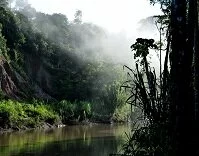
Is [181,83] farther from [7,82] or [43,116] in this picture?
[7,82]

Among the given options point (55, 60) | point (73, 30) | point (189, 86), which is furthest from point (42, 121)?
point (73, 30)

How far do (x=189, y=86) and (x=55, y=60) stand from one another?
162ft

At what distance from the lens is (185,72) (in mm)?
6215

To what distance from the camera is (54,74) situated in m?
52.9

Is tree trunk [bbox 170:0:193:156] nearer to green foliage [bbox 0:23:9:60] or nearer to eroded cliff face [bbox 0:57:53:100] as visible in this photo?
eroded cliff face [bbox 0:57:53:100]

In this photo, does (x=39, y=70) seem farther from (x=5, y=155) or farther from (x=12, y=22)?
(x=5, y=155)

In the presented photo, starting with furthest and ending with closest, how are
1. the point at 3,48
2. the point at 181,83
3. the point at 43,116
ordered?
the point at 3,48
the point at 43,116
the point at 181,83

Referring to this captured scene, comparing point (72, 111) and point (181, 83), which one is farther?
point (72, 111)

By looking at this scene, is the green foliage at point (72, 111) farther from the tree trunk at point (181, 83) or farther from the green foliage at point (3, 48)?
the tree trunk at point (181, 83)

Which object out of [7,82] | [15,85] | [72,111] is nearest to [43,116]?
[72,111]

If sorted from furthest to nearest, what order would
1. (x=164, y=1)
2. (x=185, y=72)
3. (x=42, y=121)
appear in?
(x=42, y=121), (x=164, y=1), (x=185, y=72)

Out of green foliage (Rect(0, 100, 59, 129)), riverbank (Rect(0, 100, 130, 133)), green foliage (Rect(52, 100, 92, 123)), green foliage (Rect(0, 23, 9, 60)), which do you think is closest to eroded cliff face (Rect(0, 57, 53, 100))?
green foliage (Rect(0, 23, 9, 60))

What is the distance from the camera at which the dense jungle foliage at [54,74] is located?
39.1m

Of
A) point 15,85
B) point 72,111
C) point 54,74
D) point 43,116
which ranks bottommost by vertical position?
point 43,116
